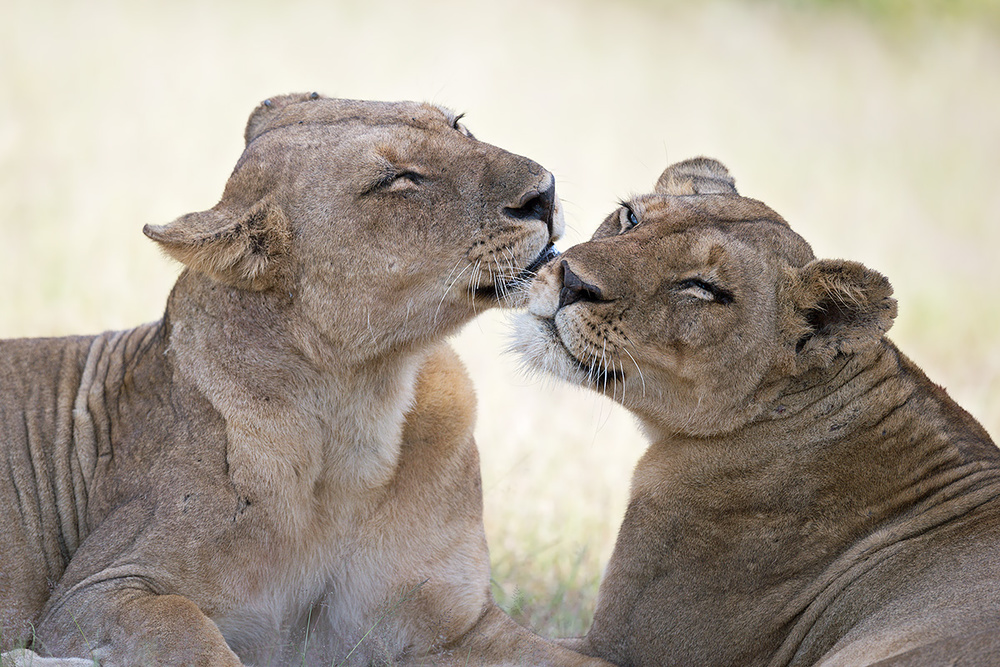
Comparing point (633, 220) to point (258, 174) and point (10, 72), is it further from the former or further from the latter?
point (10, 72)

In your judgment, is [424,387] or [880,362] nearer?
[880,362]

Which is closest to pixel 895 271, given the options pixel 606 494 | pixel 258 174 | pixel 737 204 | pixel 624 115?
pixel 624 115

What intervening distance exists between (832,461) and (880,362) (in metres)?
0.35

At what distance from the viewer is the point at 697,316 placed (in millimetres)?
3656

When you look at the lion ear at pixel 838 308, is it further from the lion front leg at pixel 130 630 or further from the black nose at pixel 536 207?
the lion front leg at pixel 130 630

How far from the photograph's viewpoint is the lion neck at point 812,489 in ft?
12.0

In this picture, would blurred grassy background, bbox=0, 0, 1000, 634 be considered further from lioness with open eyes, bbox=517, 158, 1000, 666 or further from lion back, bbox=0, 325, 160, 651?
lion back, bbox=0, 325, 160, 651

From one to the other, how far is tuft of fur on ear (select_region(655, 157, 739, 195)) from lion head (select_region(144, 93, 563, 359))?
729mm

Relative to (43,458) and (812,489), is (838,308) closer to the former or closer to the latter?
(812,489)

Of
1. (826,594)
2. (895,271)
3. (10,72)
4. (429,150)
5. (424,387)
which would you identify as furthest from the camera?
(10,72)

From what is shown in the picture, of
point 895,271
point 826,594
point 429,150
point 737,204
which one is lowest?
point 826,594

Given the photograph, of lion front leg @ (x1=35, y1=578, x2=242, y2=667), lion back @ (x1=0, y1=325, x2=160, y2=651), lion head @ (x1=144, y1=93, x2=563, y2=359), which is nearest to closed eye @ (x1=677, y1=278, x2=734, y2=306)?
lion head @ (x1=144, y1=93, x2=563, y2=359)

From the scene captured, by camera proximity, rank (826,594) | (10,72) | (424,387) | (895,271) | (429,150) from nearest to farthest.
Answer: (826,594) → (429,150) → (424,387) → (895,271) → (10,72)

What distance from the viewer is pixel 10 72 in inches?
507
